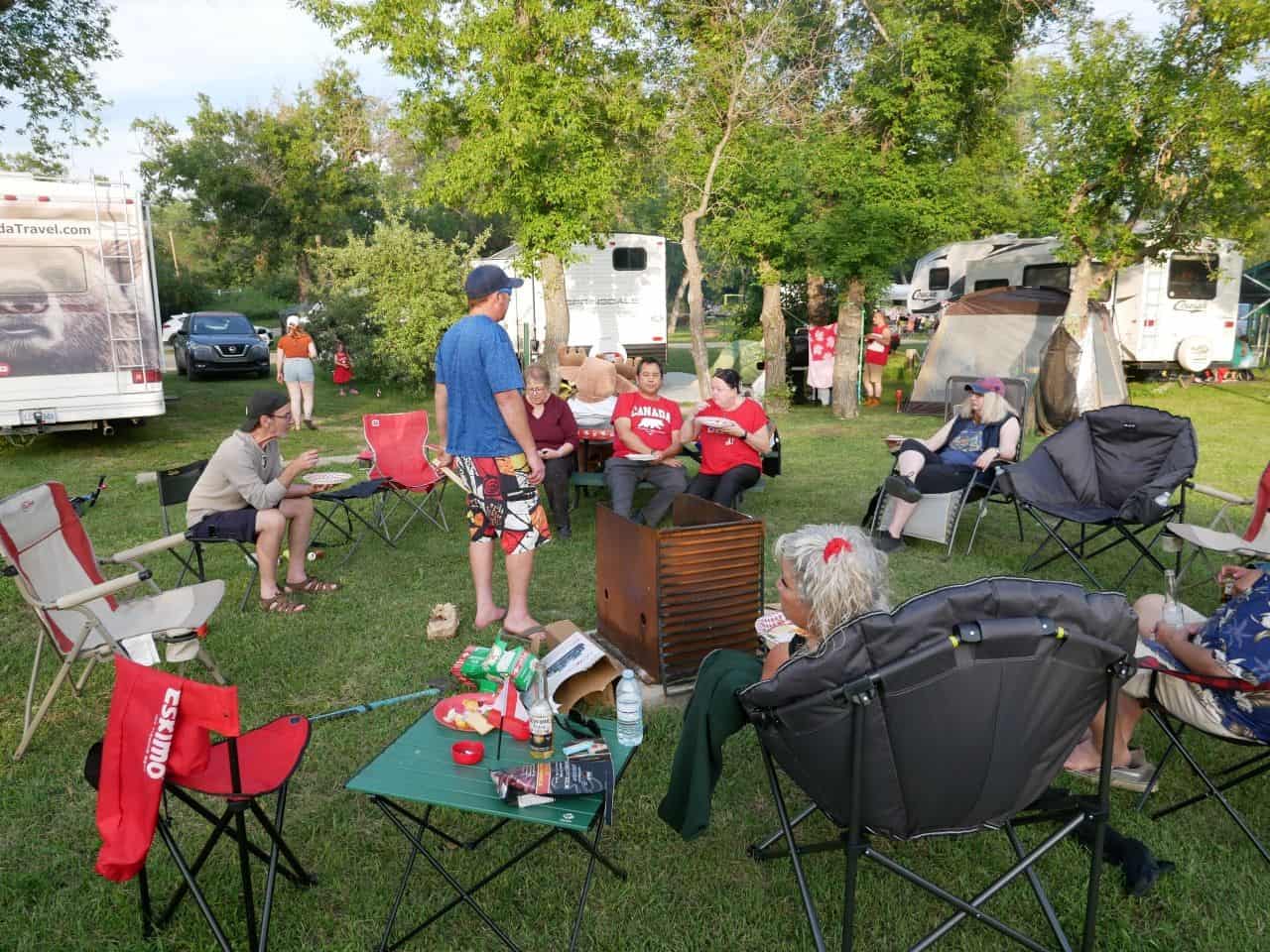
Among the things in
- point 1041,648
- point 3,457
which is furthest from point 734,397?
point 3,457

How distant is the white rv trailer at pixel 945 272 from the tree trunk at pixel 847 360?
483 cm

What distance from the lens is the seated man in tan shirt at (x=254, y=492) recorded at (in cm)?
445

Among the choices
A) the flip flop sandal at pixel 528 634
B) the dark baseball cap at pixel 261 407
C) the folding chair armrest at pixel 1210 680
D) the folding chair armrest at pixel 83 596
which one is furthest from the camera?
the dark baseball cap at pixel 261 407

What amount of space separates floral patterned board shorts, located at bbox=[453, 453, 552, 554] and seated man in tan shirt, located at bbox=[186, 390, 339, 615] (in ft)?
3.48

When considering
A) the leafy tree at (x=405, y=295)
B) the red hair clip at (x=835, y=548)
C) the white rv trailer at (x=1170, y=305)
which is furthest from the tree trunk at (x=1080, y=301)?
the red hair clip at (x=835, y=548)

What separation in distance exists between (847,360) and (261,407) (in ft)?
28.6

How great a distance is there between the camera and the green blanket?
6.58ft

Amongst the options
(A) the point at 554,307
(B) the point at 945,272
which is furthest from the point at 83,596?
(B) the point at 945,272

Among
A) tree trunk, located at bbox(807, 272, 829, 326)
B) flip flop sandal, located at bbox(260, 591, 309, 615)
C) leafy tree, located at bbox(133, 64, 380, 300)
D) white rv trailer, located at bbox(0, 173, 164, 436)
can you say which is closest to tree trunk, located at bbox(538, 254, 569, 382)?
tree trunk, located at bbox(807, 272, 829, 326)

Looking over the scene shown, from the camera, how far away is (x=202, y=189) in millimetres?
23922

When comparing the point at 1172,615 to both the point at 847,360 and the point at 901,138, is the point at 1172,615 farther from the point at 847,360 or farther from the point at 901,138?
the point at 901,138

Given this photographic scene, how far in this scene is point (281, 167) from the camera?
24219mm

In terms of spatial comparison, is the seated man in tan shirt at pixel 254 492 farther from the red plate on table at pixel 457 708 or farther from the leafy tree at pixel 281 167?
the leafy tree at pixel 281 167

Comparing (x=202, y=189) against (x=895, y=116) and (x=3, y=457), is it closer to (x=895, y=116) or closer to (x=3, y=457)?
(x=3, y=457)
